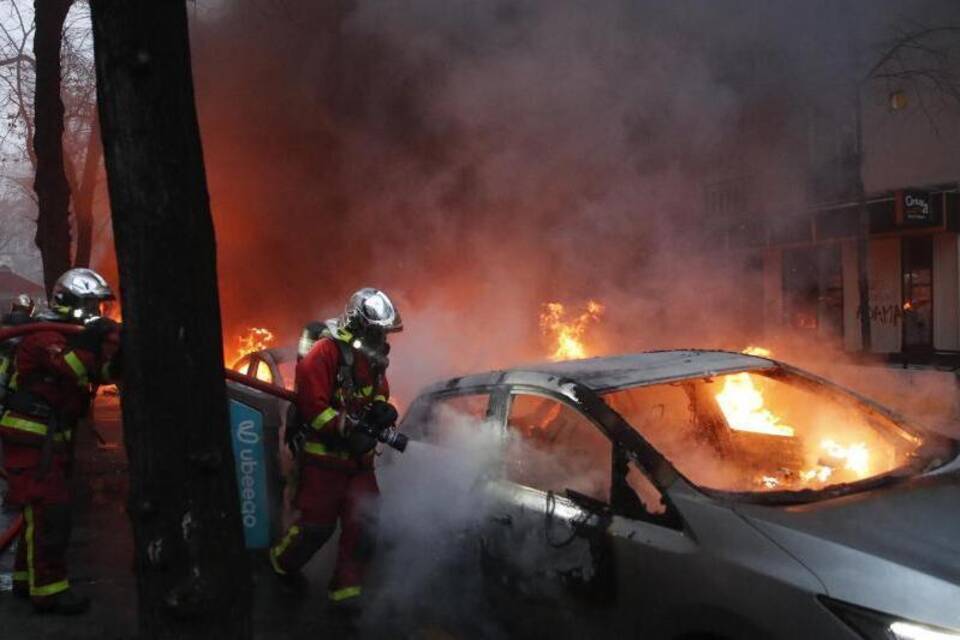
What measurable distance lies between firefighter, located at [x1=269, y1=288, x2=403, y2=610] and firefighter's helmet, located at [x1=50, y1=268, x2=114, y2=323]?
1.11m

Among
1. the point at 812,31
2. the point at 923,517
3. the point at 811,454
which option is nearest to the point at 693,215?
the point at 812,31

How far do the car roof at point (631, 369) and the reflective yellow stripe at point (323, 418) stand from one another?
1.99 feet

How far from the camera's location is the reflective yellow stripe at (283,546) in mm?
4086

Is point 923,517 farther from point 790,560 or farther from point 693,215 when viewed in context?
point 693,215

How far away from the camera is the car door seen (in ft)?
10.0

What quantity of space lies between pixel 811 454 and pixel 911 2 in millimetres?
9200

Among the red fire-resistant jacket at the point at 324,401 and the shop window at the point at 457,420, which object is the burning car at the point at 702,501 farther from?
the red fire-resistant jacket at the point at 324,401

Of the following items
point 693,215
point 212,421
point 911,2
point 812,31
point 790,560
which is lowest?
point 790,560

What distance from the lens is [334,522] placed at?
162 inches

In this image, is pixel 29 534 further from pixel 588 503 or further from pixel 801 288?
pixel 801 288

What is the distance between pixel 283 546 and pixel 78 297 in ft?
5.23

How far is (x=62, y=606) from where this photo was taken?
3.96 m

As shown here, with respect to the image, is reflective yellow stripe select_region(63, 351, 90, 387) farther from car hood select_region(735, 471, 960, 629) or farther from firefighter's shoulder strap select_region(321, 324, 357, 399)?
car hood select_region(735, 471, 960, 629)

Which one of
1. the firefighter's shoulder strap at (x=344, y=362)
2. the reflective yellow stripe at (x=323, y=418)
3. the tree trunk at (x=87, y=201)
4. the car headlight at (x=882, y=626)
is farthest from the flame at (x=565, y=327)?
the tree trunk at (x=87, y=201)
